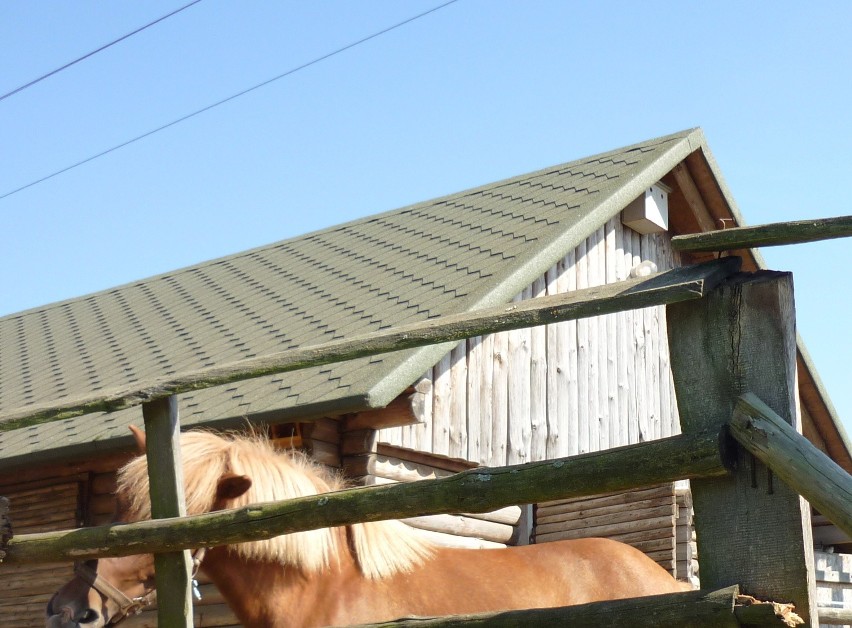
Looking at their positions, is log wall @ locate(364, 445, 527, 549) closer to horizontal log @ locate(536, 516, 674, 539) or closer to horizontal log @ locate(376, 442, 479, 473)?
horizontal log @ locate(376, 442, 479, 473)

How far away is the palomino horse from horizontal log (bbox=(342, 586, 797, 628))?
4.00ft

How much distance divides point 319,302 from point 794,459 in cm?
739

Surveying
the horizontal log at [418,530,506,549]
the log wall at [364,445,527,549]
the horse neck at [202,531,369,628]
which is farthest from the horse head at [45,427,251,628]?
the horizontal log at [418,530,506,549]

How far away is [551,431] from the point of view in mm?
8922

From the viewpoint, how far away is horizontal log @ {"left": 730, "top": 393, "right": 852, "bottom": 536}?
2.33 metres

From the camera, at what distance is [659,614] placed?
2553 mm

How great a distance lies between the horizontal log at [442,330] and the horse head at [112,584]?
A: 0.43 m

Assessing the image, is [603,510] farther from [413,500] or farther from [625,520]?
[413,500]

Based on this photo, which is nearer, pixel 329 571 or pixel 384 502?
pixel 384 502

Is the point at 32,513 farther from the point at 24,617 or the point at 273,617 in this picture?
the point at 273,617

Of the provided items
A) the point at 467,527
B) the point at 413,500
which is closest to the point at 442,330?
the point at 413,500

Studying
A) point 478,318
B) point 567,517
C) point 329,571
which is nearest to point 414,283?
point 567,517

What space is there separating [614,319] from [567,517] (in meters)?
2.19

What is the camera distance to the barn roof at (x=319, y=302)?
7504 millimetres
